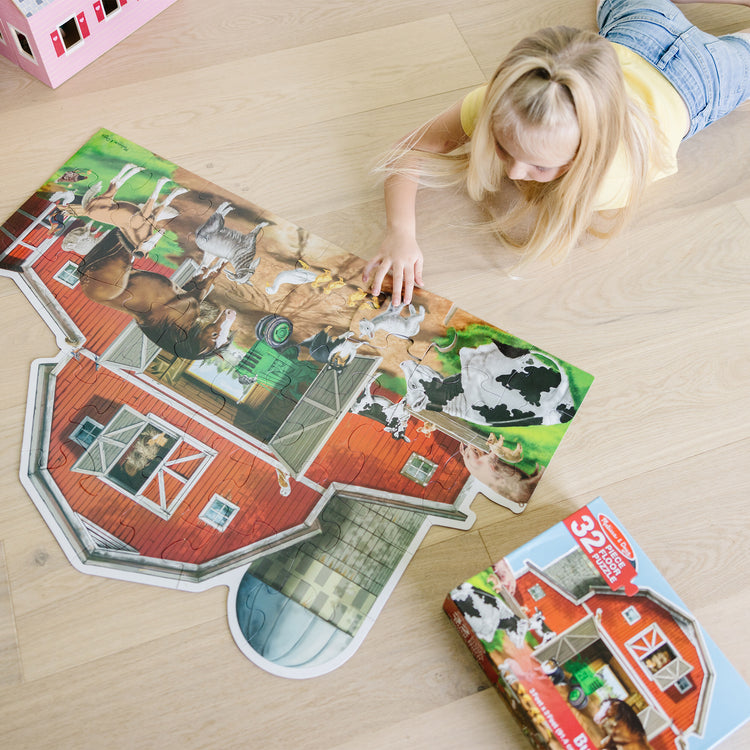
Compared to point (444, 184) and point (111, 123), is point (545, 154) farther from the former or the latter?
point (111, 123)

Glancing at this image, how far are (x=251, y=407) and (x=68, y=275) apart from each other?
28 cm

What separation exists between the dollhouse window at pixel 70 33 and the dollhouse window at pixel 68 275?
32 centimetres

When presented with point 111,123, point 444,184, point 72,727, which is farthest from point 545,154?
point 72,727

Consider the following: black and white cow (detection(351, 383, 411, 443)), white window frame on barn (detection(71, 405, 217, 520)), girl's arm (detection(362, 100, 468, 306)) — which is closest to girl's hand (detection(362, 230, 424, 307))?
girl's arm (detection(362, 100, 468, 306))

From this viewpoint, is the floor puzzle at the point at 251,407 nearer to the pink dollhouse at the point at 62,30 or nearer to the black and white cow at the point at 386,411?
the black and white cow at the point at 386,411

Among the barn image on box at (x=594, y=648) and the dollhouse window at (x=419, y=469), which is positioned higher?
the dollhouse window at (x=419, y=469)

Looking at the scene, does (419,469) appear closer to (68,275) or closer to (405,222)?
(405,222)

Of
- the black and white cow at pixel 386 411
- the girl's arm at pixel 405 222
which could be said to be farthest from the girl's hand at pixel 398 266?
the black and white cow at pixel 386 411

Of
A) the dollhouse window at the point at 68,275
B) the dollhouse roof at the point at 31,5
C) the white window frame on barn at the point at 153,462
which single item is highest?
the dollhouse roof at the point at 31,5

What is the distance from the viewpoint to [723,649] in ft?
2.49

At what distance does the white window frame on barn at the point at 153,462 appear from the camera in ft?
2.57

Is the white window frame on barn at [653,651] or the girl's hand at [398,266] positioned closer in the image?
the white window frame on barn at [653,651]

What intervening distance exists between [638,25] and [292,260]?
546 mm

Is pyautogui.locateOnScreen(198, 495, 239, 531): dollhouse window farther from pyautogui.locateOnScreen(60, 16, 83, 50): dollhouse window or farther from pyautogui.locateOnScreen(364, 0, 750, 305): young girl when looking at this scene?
pyautogui.locateOnScreen(60, 16, 83, 50): dollhouse window
